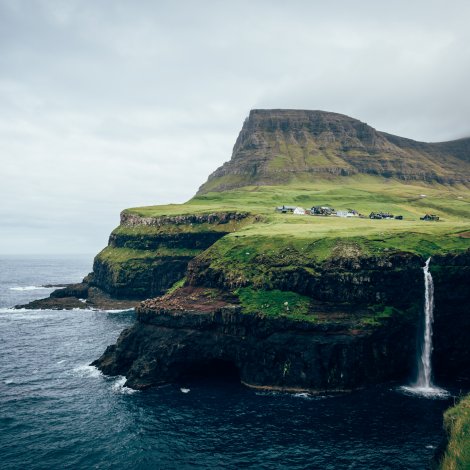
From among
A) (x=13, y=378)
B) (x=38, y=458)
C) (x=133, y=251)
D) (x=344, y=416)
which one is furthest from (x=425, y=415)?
(x=133, y=251)

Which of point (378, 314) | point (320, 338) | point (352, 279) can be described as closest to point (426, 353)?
point (378, 314)

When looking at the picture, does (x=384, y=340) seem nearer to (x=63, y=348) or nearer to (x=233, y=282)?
(x=233, y=282)

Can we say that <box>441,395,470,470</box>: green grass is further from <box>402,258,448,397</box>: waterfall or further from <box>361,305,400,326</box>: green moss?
<box>361,305,400,326</box>: green moss

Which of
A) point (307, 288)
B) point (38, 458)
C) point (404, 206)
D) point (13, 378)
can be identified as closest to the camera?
point (38, 458)

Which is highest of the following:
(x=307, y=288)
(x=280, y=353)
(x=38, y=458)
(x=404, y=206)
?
(x=404, y=206)

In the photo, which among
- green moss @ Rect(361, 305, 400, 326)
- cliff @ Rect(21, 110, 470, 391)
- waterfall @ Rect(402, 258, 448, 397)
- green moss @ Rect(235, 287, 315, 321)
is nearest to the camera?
waterfall @ Rect(402, 258, 448, 397)

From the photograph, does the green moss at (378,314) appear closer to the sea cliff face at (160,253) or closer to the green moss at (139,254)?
the sea cliff face at (160,253)

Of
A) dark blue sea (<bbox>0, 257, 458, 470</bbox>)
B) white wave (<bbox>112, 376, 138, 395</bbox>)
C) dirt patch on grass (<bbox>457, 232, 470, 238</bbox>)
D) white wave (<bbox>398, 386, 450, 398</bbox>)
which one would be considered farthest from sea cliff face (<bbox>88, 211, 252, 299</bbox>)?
white wave (<bbox>398, 386, 450, 398</bbox>)
